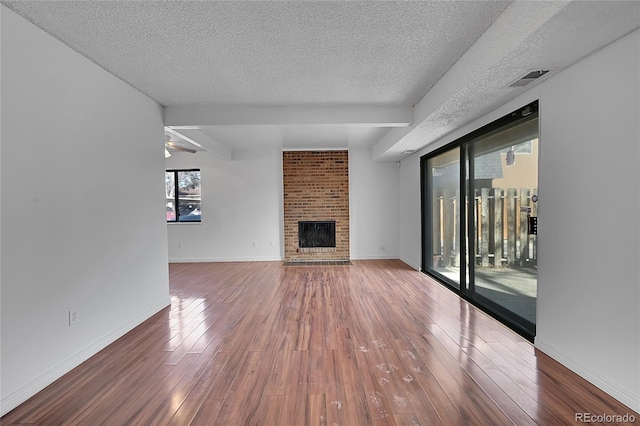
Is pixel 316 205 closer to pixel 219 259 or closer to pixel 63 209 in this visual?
pixel 219 259

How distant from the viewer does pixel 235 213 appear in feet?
21.8

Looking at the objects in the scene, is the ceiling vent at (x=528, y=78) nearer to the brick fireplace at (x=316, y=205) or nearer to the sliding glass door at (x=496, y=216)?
the sliding glass door at (x=496, y=216)

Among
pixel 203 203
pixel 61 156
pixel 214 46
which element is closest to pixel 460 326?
pixel 214 46

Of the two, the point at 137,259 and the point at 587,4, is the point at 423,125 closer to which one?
the point at 587,4

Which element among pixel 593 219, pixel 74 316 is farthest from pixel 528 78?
pixel 74 316

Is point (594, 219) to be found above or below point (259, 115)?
below

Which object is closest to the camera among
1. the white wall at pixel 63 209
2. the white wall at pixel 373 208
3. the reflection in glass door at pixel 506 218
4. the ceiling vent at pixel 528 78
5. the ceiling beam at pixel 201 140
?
the white wall at pixel 63 209

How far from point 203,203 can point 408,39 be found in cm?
570

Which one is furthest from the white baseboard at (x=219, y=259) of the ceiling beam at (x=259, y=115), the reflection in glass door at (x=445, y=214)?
the ceiling beam at (x=259, y=115)

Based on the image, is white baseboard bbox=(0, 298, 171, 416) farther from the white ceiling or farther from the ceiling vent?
the ceiling vent

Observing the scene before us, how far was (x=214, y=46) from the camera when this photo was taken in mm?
2217

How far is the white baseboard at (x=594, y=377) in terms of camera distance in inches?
65.6

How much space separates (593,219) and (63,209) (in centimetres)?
371

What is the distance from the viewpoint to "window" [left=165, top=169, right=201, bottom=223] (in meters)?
6.66
